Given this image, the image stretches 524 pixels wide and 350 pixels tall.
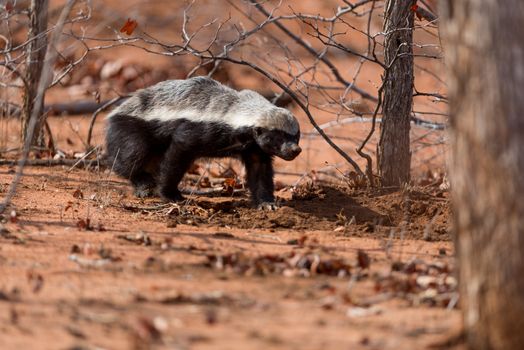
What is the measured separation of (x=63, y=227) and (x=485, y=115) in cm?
347

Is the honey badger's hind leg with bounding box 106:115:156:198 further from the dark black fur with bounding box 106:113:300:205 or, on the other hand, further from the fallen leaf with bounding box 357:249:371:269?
the fallen leaf with bounding box 357:249:371:269

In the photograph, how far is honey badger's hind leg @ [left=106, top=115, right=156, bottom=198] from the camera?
780cm

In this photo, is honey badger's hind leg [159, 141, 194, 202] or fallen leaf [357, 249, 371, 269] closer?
fallen leaf [357, 249, 371, 269]

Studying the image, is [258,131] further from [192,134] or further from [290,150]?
[192,134]

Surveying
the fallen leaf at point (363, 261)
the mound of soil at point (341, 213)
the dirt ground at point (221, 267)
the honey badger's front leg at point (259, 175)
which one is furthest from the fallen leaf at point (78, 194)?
the fallen leaf at point (363, 261)

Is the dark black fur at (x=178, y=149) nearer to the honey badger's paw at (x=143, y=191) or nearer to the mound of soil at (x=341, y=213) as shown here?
the honey badger's paw at (x=143, y=191)

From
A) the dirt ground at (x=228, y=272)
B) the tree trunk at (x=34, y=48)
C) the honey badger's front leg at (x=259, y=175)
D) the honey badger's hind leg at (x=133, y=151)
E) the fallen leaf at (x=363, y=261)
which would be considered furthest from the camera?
the tree trunk at (x=34, y=48)

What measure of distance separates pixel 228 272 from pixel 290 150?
2.39 metres

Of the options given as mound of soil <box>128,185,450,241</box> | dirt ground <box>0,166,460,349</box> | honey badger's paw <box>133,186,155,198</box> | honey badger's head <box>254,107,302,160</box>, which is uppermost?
honey badger's head <box>254,107,302,160</box>

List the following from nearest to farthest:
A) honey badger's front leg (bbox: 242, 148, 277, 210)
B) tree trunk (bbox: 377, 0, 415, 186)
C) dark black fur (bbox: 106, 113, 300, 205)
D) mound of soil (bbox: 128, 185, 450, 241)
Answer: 1. mound of soil (bbox: 128, 185, 450, 241)
2. tree trunk (bbox: 377, 0, 415, 186)
3. dark black fur (bbox: 106, 113, 300, 205)
4. honey badger's front leg (bbox: 242, 148, 277, 210)

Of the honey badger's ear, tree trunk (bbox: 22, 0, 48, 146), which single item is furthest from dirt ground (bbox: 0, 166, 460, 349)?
tree trunk (bbox: 22, 0, 48, 146)

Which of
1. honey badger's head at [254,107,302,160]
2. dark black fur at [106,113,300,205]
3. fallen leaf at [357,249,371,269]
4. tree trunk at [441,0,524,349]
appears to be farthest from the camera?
dark black fur at [106,113,300,205]

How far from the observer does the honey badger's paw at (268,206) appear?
7139 mm

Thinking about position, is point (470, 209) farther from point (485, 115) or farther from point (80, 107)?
point (80, 107)
